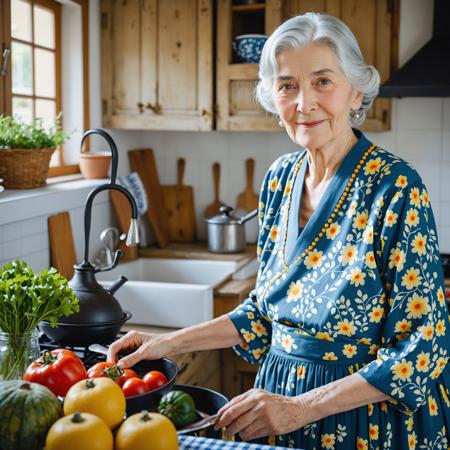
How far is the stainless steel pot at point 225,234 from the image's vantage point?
11.1 ft

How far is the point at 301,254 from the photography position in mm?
1651

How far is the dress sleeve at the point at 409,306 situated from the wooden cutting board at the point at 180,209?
7.53 ft

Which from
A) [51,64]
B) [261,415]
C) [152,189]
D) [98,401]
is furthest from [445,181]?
[98,401]

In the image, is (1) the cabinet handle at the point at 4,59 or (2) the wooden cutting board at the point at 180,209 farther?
(2) the wooden cutting board at the point at 180,209

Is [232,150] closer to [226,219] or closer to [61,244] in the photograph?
[226,219]

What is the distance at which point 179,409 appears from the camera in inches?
52.1

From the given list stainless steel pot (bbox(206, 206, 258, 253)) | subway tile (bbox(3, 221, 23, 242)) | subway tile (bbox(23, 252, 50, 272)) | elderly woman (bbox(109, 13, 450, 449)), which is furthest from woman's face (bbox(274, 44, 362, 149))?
stainless steel pot (bbox(206, 206, 258, 253))

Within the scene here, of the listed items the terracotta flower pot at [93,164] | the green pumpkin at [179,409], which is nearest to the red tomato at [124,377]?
the green pumpkin at [179,409]

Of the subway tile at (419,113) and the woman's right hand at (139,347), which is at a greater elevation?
the subway tile at (419,113)

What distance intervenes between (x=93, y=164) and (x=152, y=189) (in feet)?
1.81

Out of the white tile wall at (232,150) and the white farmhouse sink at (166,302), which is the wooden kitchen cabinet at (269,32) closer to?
the white tile wall at (232,150)

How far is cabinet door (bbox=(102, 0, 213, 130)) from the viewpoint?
3.33 metres

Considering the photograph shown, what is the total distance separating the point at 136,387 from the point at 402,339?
56 cm

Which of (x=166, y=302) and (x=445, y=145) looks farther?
(x=445, y=145)
